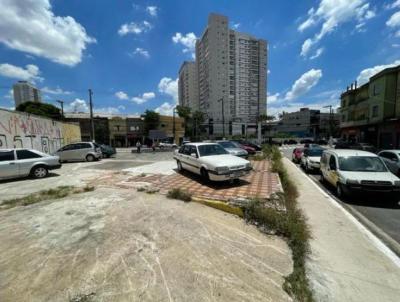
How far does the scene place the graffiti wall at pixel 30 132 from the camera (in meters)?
12.9

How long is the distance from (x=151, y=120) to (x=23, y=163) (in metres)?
43.7

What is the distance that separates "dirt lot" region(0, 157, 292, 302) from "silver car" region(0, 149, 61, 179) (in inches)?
195

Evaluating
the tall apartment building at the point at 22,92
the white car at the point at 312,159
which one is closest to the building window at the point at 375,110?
the white car at the point at 312,159

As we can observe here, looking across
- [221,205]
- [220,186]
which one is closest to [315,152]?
[220,186]

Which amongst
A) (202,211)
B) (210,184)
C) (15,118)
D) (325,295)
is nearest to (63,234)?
(202,211)

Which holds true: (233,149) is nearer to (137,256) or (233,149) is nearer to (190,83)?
(137,256)

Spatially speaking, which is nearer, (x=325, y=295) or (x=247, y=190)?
(x=325, y=295)

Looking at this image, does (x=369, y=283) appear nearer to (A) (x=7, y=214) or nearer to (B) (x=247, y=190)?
(B) (x=247, y=190)

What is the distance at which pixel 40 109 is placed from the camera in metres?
42.4

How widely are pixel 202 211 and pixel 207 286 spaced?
2.67 meters

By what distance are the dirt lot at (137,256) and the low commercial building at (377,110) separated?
98.8 feet

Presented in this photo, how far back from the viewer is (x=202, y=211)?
5.25 metres

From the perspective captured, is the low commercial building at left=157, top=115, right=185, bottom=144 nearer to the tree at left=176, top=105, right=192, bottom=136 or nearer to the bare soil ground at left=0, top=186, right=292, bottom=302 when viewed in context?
the tree at left=176, top=105, right=192, bottom=136

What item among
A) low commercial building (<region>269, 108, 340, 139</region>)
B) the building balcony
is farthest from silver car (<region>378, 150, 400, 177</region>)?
low commercial building (<region>269, 108, 340, 139</region>)
